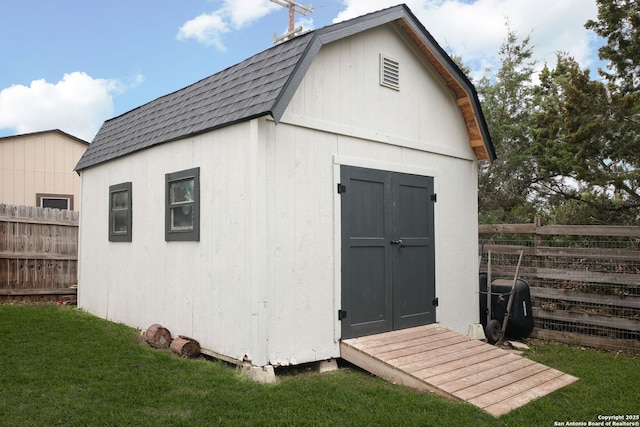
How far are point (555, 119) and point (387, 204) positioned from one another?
614 centimetres

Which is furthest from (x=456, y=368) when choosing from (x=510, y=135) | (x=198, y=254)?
(x=510, y=135)

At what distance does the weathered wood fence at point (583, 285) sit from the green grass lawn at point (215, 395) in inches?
31.1

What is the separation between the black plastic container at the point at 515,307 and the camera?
7293 mm

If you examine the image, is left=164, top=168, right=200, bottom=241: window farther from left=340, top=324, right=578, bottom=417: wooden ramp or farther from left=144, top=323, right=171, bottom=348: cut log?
left=340, top=324, right=578, bottom=417: wooden ramp

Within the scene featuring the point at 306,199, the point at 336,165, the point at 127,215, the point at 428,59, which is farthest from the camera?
the point at 127,215

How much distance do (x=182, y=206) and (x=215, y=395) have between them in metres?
2.63

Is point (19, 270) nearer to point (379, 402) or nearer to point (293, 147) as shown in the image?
point (293, 147)

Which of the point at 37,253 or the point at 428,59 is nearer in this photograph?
the point at 428,59

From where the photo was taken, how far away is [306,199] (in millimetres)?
5520

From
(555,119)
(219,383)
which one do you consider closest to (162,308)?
(219,383)

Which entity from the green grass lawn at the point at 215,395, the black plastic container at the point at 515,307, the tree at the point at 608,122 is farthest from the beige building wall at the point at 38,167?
the tree at the point at 608,122

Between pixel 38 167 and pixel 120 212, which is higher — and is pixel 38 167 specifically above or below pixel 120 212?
above

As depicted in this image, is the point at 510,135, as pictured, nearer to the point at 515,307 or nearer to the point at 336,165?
the point at 515,307

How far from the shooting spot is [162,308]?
259 inches
